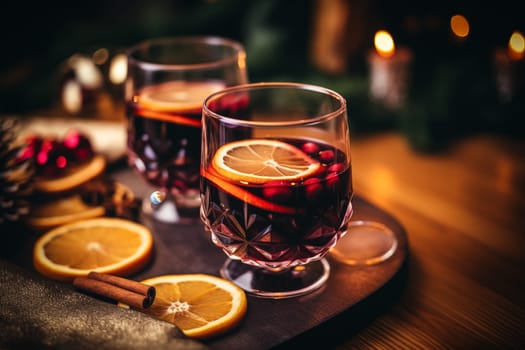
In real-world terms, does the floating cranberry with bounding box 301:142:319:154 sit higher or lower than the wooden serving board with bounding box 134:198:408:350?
higher

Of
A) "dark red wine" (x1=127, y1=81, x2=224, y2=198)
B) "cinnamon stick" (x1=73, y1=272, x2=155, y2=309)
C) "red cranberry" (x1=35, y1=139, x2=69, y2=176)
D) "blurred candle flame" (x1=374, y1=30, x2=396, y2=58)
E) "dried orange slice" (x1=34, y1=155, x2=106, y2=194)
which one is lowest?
"cinnamon stick" (x1=73, y1=272, x2=155, y2=309)

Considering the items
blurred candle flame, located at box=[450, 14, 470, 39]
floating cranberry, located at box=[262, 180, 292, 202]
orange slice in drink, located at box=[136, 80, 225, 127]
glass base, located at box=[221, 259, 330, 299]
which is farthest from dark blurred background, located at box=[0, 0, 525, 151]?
floating cranberry, located at box=[262, 180, 292, 202]

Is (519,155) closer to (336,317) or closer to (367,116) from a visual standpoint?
(367,116)

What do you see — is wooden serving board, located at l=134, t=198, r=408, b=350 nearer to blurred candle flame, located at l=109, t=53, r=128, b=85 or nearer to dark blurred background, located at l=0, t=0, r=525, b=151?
dark blurred background, located at l=0, t=0, r=525, b=151

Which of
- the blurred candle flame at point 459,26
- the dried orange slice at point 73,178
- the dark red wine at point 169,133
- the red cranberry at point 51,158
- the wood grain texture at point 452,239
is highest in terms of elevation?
the blurred candle flame at point 459,26

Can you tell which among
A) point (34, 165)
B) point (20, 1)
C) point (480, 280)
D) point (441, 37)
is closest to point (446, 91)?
point (441, 37)

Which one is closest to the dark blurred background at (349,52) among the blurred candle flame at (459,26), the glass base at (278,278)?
the blurred candle flame at (459,26)

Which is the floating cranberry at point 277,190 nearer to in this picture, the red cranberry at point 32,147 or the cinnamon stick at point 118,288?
the cinnamon stick at point 118,288

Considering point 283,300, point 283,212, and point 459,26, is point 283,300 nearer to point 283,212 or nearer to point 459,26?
point 283,212
